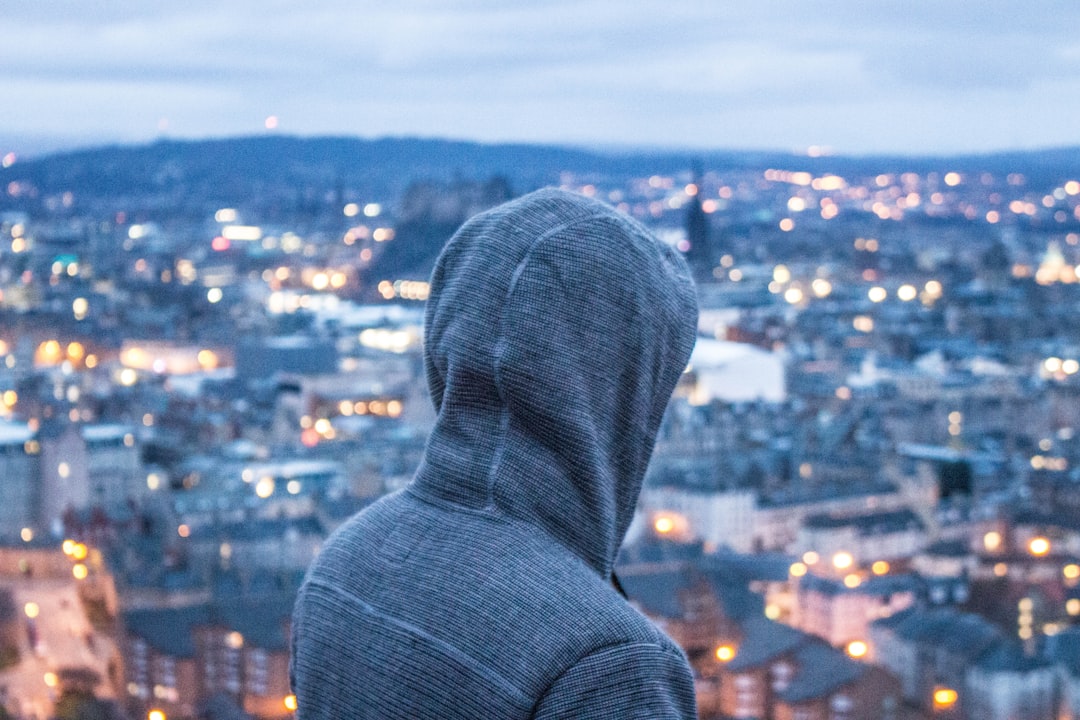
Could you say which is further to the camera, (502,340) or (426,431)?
(426,431)

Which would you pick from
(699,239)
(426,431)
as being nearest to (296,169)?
(699,239)

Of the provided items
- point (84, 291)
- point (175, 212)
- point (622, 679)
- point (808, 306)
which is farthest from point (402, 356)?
point (622, 679)

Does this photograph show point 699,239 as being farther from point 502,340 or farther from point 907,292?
point 502,340

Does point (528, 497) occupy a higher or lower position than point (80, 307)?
higher

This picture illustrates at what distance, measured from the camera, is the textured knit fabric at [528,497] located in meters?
0.54

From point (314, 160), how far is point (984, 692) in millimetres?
24690

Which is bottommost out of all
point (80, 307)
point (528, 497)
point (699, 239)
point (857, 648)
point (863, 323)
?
point (863, 323)

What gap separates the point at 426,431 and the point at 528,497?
8733mm

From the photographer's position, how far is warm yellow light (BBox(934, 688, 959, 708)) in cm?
430

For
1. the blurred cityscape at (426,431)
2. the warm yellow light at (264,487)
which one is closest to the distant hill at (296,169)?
the blurred cityscape at (426,431)

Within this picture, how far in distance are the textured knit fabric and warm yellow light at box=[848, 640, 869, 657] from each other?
13.4 feet

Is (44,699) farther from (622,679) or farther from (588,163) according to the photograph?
(588,163)

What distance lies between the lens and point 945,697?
433cm

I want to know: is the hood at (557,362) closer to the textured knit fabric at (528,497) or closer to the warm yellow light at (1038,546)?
the textured knit fabric at (528,497)
